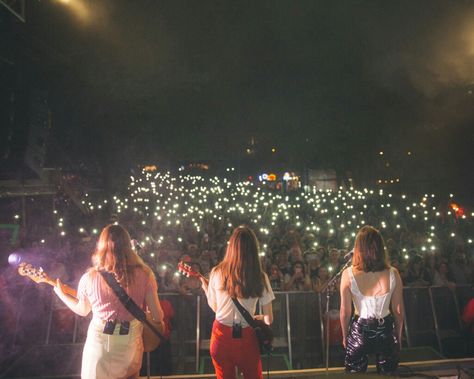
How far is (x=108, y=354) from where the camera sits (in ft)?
8.49

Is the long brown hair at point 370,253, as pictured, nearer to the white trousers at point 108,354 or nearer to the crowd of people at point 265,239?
the crowd of people at point 265,239

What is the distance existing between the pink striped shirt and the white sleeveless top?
1829mm

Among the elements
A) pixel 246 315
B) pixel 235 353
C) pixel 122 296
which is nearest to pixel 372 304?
pixel 246 315

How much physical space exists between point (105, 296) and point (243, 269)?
1087 mm

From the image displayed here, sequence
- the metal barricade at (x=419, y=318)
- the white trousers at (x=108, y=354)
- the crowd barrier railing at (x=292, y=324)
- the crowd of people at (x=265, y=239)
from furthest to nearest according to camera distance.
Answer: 1. the crowd of people at (x=265, y=239)
2. the metal barricade at (x=419, y=318)
3. the crowd barrier railing at (x=292, y=324)
4. the white trousers at (x=108, y=354)

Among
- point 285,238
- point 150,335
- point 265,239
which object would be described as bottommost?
point 150,335

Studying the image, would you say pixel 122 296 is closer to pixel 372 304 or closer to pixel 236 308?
pixel 236 308

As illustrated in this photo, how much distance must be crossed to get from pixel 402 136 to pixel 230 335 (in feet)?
85.8

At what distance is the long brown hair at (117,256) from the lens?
2676 millimetres

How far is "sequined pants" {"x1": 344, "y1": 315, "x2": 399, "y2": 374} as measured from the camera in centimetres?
299

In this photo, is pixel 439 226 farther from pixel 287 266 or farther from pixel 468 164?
pixel 468 164

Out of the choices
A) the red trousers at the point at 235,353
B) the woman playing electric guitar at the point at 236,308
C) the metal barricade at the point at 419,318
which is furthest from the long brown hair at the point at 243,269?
the metal barricade at the point at 419,318

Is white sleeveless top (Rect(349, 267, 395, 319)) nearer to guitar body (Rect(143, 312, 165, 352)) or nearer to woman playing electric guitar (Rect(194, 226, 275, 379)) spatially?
woman playing electric guitar (Rect(194, 226, 275, 379))

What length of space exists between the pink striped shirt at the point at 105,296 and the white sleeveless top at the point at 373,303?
183 cm
